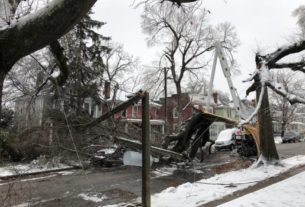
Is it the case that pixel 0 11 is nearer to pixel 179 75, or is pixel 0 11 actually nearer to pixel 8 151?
pixel 8 151

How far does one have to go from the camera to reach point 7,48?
3316mm

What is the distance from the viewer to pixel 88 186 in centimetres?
1120

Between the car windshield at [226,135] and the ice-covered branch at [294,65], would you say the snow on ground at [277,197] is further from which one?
the car windshield at [226,135]

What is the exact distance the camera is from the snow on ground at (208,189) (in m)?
7.90

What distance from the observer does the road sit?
29.3 ft

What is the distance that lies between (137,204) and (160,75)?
3424 cm

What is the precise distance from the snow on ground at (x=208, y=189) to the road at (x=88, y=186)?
129cm

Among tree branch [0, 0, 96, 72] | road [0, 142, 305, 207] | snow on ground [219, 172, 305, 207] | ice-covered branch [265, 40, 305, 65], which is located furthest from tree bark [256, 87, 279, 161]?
tree branch [0, 0, 96, 72]

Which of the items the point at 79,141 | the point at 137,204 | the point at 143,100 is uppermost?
the point at 143,100

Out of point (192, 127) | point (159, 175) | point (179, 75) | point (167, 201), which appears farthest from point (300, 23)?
point (179, 75)

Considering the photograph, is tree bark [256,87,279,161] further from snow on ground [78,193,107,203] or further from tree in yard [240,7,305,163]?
snow on ground [78,193,107,203]

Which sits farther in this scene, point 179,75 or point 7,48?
point 179,75

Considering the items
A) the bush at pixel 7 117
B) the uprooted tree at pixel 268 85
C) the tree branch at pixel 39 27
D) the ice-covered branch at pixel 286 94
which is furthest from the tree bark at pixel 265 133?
the bush at pixel 7 117

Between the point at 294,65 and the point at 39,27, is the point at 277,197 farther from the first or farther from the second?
the point at 39,27
